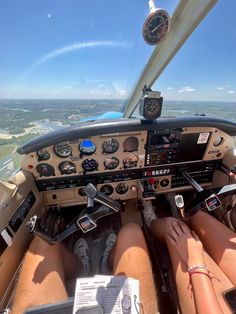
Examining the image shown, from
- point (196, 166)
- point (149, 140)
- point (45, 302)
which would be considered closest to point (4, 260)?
point (45, 302)

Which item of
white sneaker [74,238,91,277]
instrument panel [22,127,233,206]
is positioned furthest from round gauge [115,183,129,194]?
white sneaker [74,238,91,277]

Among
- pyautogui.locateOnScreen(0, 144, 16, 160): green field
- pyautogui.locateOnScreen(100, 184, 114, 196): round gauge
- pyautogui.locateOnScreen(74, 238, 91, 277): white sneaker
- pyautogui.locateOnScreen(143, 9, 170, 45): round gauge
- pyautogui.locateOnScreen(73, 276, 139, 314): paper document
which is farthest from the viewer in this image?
pyautogui.locateOnScreen(100, 184, 114, 196): round gauge

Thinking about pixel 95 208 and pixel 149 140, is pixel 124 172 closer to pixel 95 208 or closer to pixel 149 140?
pixel 149 140

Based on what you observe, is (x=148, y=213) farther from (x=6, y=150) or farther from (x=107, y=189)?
(x=6, y=150)

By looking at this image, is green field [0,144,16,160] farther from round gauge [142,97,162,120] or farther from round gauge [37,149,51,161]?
round gauge [142,97,162,120]

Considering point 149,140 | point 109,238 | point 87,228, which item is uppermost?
point 149,140

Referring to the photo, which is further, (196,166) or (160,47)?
(196,166)

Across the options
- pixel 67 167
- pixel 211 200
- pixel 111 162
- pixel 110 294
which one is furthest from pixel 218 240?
pixel 67 167
